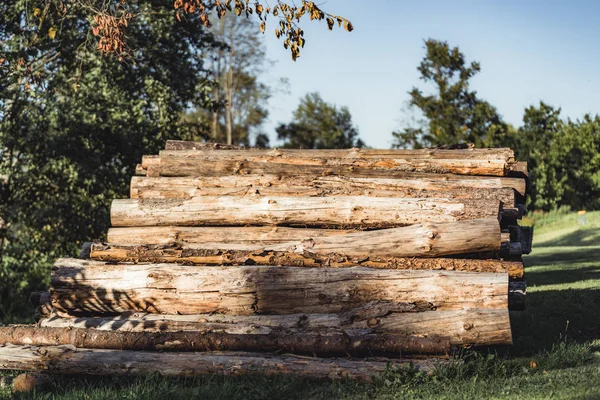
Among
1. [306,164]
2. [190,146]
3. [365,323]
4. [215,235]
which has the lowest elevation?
[365,323]

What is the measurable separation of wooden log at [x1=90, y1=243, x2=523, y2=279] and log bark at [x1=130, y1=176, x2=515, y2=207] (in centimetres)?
113

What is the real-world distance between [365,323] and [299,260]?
1182mm

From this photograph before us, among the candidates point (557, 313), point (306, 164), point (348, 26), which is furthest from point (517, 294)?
point (348, 26)

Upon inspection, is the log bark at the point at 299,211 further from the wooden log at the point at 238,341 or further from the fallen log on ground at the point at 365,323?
the wooden log at the point at 238,341

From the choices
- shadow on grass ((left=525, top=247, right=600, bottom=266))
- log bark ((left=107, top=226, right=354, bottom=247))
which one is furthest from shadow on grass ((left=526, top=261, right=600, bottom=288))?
log bark ((left=107, top=226, right=354, bottom=247))

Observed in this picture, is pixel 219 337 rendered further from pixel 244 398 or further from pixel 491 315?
pixel 491 315

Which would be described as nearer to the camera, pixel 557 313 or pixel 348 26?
pixel 348 26

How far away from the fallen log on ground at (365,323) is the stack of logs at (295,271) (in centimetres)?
2

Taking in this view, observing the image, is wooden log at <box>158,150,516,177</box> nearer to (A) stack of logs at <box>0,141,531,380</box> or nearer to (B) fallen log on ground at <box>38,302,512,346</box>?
(A) stack of logs at <box>0,141,531,380</box>

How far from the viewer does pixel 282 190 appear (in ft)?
31.3

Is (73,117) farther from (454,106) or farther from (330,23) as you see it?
(454,106)

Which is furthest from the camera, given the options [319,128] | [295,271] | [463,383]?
[319,128]

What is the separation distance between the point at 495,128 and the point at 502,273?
26666mm

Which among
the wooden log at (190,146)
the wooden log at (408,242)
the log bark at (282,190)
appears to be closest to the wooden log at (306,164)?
the log bark at (282,190)
